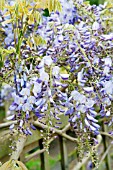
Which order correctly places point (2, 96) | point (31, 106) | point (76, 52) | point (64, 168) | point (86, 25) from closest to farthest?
point (31, 106)
point (76, 52)
point (86, 25)
point (64, 168)
point (2, 96)

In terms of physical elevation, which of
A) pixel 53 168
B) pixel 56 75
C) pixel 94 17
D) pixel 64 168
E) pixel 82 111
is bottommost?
pixel 53 168

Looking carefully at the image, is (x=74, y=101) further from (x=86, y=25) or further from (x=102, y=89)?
(x=86, y=25)

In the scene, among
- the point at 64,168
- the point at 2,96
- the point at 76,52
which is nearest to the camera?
the point at 76,52

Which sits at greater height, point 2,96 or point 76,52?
point 76,52

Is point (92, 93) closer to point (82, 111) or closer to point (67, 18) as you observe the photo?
point (82, 111)

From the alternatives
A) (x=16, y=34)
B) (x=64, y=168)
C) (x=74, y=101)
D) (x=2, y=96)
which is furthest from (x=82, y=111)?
(x=2, y=96)

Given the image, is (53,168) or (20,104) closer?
(20,104)

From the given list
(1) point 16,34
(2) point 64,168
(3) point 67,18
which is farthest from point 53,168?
(1) point 16,34
